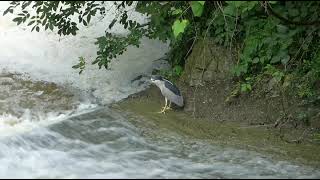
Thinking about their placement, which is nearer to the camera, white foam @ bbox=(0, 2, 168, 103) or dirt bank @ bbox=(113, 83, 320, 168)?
dirt bank @ bbox=(113, 83, 320, 168)

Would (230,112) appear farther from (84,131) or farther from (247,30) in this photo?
(84,131)

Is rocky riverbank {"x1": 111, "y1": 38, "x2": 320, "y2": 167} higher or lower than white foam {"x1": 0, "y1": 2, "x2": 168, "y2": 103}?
lower

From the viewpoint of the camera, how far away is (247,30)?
6352 millimetres

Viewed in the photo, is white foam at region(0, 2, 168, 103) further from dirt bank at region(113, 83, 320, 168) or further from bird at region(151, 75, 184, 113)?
bird at region(151, 75, 184, 113)

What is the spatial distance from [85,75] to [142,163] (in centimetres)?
299

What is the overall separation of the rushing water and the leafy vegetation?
72cm

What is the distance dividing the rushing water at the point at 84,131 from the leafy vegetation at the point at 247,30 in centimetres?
72

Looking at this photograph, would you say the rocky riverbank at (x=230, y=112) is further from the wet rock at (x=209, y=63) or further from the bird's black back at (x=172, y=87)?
the bird's black back at (x=172, y=87)

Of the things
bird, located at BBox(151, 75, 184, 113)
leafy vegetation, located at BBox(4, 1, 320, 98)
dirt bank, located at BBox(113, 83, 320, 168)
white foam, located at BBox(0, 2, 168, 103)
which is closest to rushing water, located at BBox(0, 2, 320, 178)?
white foam, located at BBox(0, 2, 168, 103)

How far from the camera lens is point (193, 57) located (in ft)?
23.0

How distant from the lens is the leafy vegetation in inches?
218

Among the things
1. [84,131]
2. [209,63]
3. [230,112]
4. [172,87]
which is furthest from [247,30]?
[84,131]

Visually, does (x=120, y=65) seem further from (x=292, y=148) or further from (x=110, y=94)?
(x=292, y=148)

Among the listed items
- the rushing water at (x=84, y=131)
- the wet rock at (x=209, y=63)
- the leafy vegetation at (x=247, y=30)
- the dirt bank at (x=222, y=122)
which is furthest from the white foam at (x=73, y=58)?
the wet rock at (x=209, y=63)
